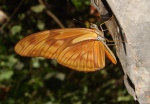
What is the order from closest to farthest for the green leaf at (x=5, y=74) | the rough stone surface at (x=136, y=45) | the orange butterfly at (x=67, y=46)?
the rough stone surface at (x=136, y=45), the orange butterfly at (x=67, y=46), the green leaf at (x=5, y=74)

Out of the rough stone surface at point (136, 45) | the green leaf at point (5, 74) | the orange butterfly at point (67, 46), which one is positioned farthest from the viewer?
the green leaf at point (5, 74)

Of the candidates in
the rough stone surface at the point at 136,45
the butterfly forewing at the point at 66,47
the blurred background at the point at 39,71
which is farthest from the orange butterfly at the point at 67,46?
the blurred background at the point at 39,71

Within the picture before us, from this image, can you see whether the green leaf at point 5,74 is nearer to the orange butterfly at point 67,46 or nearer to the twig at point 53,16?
the twig at point 53,16

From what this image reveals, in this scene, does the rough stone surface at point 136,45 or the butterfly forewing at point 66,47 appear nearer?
the rough stone surface at point 136,45

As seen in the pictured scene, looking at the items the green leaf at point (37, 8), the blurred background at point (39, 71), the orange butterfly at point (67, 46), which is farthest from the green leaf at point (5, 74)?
the orange butterfly at point (67, 46)

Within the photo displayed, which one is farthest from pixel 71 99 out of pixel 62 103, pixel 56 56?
pixel 56 56

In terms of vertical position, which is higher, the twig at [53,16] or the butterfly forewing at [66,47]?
the butterfly forewing at [66,47]
